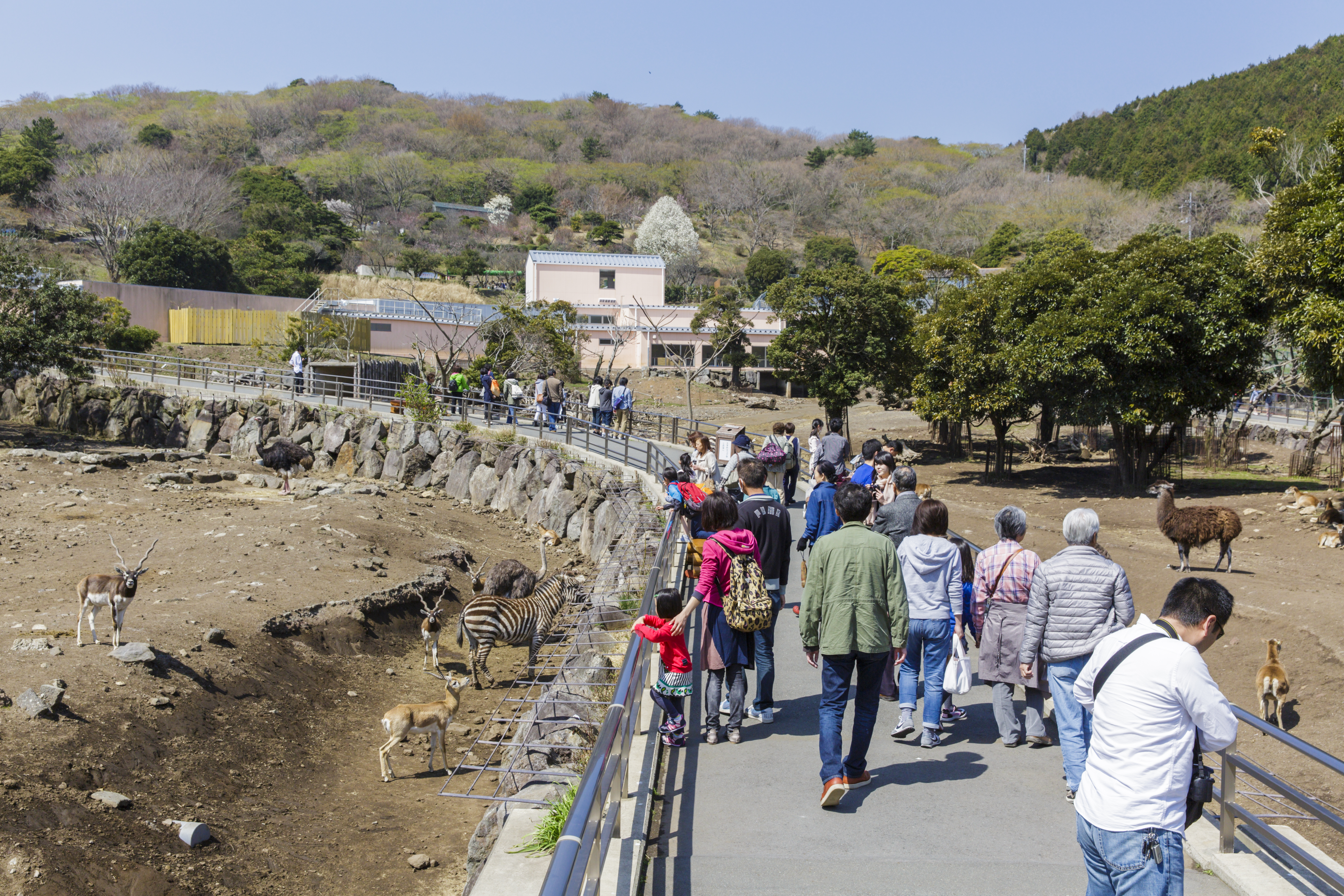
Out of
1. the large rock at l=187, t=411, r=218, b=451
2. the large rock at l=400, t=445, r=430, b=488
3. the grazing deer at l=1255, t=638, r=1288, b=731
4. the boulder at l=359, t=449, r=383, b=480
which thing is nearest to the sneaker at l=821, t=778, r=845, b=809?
the grazing deer at l=1255, t=638, r=1288, b=731

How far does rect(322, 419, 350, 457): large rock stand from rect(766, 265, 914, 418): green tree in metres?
13.7

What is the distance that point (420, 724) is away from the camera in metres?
9.27

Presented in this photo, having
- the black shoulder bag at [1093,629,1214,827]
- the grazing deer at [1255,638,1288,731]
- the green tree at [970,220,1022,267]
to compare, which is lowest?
the grazing deer at [1255,638,1288,731]

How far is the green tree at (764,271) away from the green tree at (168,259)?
3369cm

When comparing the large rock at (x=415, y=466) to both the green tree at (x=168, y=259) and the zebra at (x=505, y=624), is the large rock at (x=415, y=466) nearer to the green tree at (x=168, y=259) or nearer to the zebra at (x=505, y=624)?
the zebra at (x=505, y=624)

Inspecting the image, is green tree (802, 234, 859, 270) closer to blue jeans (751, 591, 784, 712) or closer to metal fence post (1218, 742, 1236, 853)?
blue jeans (751, 591, 784, 712)

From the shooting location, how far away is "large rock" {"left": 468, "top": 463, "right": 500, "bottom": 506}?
23969mm

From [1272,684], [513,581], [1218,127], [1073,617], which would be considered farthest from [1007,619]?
[1218,127]

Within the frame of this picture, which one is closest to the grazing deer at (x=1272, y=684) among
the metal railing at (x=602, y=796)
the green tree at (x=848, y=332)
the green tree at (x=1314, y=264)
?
the metal railing at (x=602, y=796)

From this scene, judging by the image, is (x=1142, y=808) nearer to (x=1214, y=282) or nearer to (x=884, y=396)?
Result: (x=1214, y=282)

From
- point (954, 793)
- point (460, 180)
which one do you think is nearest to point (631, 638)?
point (954, 793)

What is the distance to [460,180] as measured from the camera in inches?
3841

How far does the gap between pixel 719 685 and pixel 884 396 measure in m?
28.0

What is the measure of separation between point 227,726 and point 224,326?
135ft
